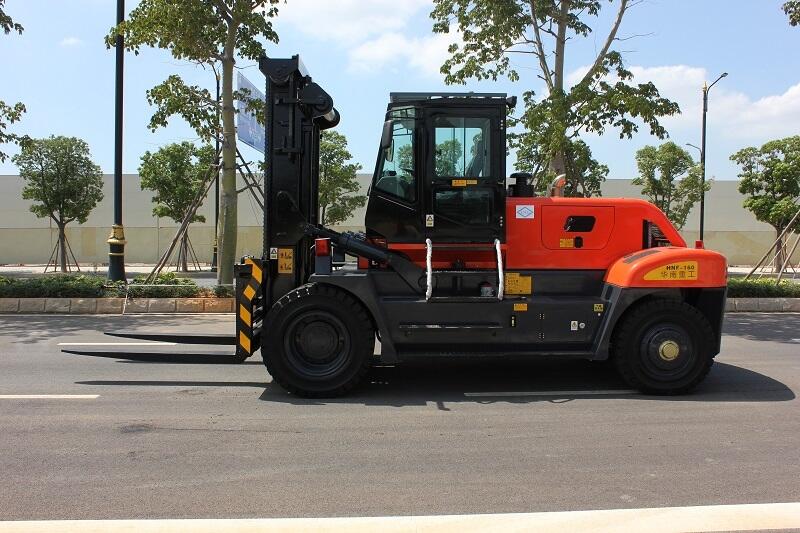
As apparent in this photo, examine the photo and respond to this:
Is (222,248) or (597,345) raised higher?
(222,248)

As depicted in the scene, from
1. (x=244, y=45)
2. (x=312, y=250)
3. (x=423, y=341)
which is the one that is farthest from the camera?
(x=244, y=45)

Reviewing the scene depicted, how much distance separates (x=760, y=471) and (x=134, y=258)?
39.1 meters

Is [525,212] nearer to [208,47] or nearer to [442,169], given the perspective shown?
[442,169]

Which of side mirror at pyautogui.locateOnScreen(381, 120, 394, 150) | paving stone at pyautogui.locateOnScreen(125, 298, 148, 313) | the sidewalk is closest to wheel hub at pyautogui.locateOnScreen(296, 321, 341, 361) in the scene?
side mirror at pyautogui.locateOnScreen(381, 120, 394, 150)

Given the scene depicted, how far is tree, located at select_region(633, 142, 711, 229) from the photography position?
83.4 ft

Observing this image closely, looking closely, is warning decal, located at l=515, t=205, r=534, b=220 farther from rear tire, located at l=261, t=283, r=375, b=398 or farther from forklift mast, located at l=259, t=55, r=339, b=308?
forklift mast, located at l=259, t=55, r=339, b=308

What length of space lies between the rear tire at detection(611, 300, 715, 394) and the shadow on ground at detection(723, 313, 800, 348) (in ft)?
15.1

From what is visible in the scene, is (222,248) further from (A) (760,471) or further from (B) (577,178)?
(A) (760,471)

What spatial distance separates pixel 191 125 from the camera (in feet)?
47.3

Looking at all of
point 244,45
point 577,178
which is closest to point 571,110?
point 577,178

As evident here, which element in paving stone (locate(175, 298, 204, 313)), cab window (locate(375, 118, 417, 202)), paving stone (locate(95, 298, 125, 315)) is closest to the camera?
cab window (locate(375, 118, 417, 202))

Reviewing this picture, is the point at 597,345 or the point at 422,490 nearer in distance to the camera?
the point at 422,490

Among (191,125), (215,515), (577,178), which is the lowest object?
(215,515)

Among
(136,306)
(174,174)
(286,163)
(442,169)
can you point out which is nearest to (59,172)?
(174,174)
